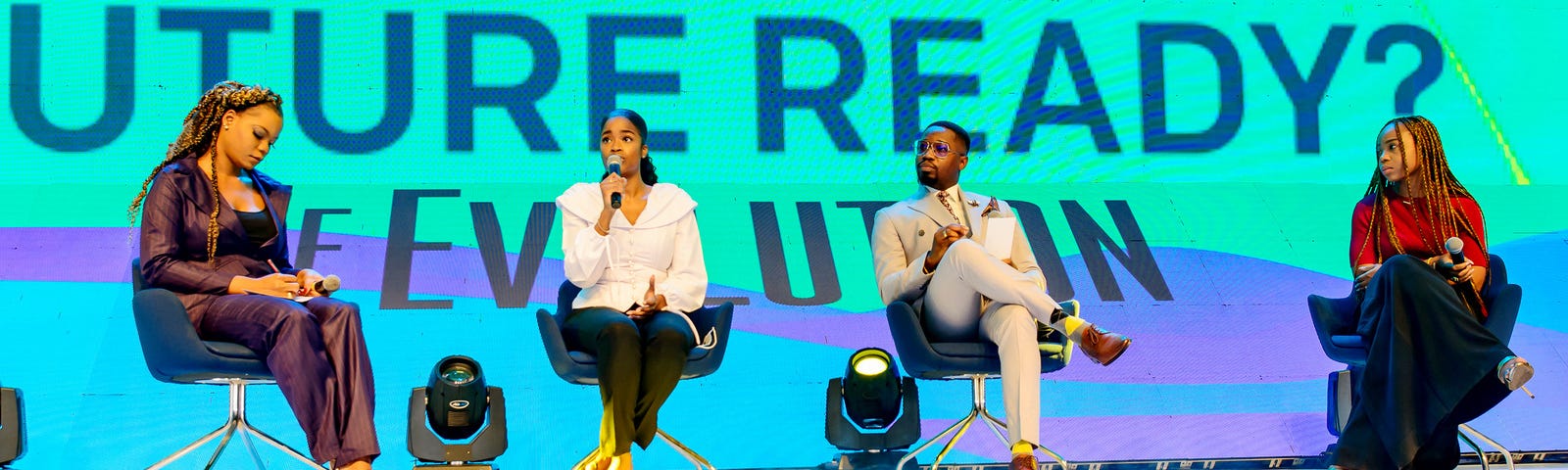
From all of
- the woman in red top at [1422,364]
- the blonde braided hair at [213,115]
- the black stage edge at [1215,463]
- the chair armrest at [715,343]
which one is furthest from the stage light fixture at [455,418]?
the woman in red top at [1422,364]

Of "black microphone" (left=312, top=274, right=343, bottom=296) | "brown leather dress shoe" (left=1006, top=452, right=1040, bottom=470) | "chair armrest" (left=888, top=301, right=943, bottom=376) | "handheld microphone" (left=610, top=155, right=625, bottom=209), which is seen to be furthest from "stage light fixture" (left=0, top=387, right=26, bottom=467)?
"brown leather dress shoe" (left=1006, top=452, right=1040, bottom=470)

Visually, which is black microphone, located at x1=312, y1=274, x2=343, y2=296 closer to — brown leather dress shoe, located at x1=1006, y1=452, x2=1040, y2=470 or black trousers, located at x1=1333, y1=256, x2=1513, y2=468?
brown leather dress shoe, located at x1=1006, y1=452, x2=1040, y2=470

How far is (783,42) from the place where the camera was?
5.74 meters

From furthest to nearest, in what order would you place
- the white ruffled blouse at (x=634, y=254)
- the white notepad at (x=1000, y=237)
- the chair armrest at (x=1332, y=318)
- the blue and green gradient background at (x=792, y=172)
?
the blue and green gradient background at (x=792, y=172)
the chair armrest at (x=1332, y=318)
the white notepad at (x=1000, y=237)
the white ruffled blouse at (x=634, y=254)

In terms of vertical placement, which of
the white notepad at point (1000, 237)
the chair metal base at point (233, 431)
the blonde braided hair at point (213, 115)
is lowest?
the chair metal base at point (233, 431)

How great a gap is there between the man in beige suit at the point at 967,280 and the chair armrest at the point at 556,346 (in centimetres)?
101

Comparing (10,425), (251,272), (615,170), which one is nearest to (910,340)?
(615,170)

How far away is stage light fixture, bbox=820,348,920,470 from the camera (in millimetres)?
4309

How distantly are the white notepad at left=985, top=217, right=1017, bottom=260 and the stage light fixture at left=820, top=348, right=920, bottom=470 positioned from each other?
1.53ft

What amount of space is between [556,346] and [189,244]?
102cm

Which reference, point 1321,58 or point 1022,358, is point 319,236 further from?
point 1321,58

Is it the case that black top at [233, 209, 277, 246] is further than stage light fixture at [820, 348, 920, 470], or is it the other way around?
stage light fixture at [820, 348, 920, 470]

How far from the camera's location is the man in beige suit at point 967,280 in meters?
3.91

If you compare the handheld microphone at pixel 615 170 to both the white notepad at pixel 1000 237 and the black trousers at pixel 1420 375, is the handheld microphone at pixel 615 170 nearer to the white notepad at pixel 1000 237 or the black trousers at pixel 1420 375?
the white notepad at pixel 1000 237
